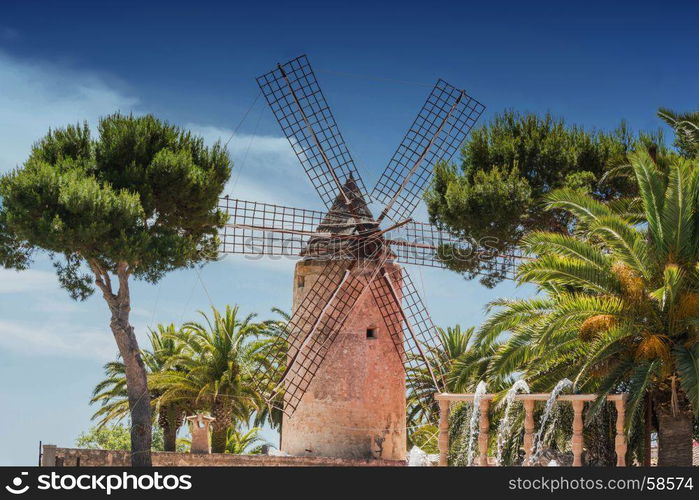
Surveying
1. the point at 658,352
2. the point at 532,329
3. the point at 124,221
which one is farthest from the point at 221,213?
the point at 658,352

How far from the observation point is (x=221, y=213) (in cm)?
2395

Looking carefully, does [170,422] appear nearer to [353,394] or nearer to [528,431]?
[353,394]

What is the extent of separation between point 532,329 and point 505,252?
796 cm

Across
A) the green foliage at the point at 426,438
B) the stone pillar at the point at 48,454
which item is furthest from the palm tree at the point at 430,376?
the stone pillar at the point at 48,454

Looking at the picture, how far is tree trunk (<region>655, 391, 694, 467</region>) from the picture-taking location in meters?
16.1

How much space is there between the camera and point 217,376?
2670 centimetres

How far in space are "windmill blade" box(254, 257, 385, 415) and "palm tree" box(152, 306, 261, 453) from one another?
1.33 meters

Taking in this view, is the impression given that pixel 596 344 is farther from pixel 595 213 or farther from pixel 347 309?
pixel 347 309

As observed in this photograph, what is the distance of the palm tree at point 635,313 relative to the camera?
50.9 feet

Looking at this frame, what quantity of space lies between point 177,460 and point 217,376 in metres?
4.90

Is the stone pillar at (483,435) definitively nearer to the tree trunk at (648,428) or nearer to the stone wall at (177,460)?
the tree trunk at (648,428)

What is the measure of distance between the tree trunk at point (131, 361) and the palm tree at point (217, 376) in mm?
4458
